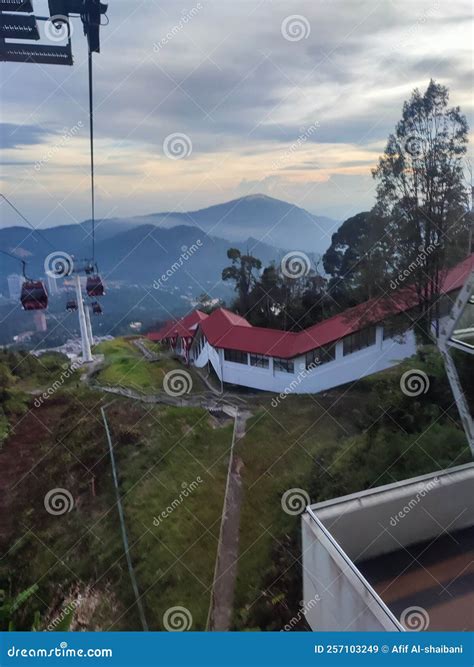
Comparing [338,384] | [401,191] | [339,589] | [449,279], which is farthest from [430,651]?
[401,191]

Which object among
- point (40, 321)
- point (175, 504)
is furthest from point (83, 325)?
point (175, 504)

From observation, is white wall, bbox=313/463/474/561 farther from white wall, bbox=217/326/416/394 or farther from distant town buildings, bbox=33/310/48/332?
distant town buildings, bbox=33/310/48/332

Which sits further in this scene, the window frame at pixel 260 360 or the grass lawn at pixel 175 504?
the window frame at pixel 260 360

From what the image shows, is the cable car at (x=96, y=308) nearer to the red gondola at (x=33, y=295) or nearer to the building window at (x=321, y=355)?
the red gondola at (x=33, y=295)

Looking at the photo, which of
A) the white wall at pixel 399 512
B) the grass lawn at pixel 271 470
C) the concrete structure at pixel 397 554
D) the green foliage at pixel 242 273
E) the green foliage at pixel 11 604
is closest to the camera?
the concrete structure at pixel 397 554

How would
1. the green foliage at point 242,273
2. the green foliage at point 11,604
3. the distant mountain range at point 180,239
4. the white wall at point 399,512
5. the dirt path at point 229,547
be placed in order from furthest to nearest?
the green foliage at point 242,273
the distant mountain range at point 180,239
the dirt path at point 229,547
the green foliage at point 11,604
the white wall at point 399,512

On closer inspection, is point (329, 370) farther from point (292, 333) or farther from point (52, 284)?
Answer: point (52, 284)

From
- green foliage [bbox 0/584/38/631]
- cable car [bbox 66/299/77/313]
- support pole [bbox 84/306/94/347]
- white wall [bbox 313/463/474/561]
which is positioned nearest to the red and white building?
support pole [bbox 84/306/94/347]

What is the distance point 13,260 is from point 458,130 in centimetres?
352

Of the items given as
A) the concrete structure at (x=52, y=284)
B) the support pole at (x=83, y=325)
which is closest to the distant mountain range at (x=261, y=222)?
the support pole at (x=83, y=325)

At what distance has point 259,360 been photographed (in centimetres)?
367

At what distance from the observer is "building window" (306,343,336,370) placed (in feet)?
12.0

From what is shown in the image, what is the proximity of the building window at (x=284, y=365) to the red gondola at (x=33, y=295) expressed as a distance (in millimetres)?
1776

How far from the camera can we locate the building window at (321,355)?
144 inches
